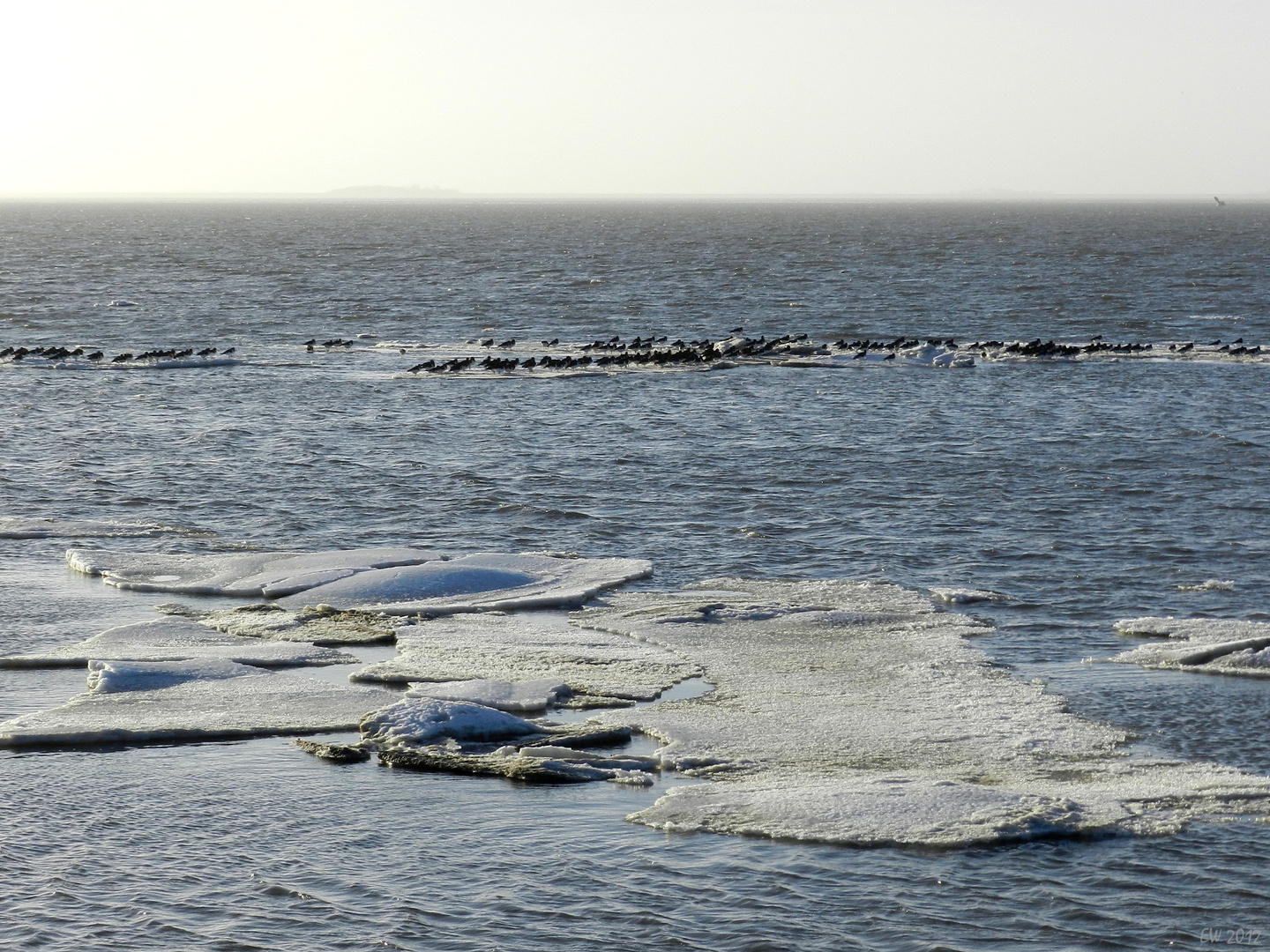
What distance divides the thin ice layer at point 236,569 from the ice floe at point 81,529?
4.39 ft

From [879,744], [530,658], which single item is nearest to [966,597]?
[879,744]

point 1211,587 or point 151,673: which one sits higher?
point 151,673

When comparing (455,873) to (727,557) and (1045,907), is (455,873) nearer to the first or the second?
(1045,907)

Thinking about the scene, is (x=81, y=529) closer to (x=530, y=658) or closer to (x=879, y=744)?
(x=530, y=658)

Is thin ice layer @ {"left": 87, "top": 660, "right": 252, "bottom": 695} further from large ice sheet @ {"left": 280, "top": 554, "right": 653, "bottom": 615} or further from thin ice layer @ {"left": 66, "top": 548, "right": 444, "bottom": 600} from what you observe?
thin ice layer @ {"left": 66, "top": 548, "right": 444, "bottom": 600}

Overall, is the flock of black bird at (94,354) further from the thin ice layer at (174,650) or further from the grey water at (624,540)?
the thin ice layer at (174,650)

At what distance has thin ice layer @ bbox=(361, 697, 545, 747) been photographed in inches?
508

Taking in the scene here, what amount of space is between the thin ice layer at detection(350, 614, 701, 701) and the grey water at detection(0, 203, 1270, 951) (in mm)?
2403

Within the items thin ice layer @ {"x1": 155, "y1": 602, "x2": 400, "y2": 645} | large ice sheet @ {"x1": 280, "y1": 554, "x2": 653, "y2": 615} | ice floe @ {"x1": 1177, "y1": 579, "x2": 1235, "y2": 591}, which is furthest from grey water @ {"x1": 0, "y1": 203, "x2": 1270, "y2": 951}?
thin ice layer @ {"x1": 155, "y1": 602, "x2": 400, "y2": 645}

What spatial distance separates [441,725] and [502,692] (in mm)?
1147

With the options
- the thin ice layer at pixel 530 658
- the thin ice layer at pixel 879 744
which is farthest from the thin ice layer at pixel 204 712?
the thin ice layer at pixel 879 744

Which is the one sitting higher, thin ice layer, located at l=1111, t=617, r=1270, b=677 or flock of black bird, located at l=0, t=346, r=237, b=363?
flock of black bird, located at l=0, t=346, r=237, b=363

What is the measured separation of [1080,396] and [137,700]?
30466 mm

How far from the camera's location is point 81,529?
22578 mm
